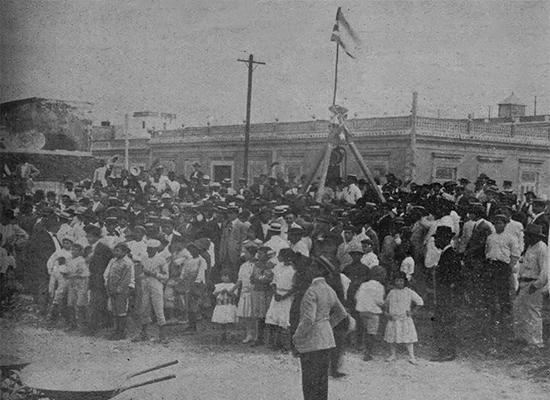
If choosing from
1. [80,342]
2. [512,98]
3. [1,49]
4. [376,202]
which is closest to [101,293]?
[80,342]

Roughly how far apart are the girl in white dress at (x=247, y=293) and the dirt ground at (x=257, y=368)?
170 mm

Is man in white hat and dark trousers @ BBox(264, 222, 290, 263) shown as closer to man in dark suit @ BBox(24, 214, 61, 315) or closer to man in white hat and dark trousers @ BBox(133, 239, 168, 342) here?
man in white hat and dark trousers @ BBox(133, 239, 168, 342)

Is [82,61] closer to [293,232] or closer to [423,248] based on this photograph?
[293,232]

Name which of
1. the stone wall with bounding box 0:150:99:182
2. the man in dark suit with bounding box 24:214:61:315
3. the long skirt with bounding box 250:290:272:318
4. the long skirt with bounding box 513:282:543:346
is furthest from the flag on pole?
the man in dark suit with bounding box 24:214:61:315

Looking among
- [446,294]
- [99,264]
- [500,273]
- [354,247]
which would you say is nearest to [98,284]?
[99,264]

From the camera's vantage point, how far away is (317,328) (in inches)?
199

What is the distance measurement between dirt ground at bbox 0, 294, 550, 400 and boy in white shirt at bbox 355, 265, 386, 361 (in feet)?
0.74

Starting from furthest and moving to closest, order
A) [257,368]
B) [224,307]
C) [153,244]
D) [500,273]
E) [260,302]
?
1. [153,244]
2. [224,307]
3. [260,302]
4. [500,273]
5. [257,368]

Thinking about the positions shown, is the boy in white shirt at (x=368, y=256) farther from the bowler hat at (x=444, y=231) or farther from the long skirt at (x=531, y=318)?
the long skirt at (x=531, y=318)

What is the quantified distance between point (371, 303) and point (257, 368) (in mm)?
1244

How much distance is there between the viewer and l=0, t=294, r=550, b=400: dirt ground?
5.63 meters

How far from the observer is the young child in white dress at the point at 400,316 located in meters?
6.02

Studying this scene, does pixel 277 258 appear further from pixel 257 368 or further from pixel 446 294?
pixel 446 294

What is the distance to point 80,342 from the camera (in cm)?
663
